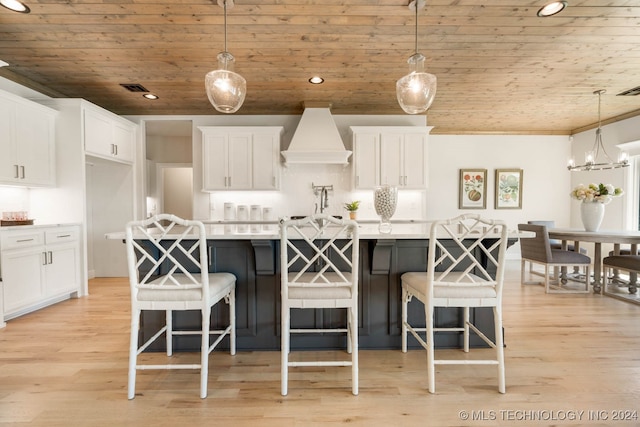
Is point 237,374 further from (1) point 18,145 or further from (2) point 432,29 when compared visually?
(1) point 18,145

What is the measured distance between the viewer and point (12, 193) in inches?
139

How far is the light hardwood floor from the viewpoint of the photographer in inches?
63.1

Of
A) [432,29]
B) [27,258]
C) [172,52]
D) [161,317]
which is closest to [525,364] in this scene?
[161,317]

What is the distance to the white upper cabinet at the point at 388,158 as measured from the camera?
476 centimetres

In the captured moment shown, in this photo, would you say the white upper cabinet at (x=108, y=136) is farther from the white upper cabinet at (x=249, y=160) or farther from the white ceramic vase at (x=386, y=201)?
the white ceramic vase at (x=386, y=201)

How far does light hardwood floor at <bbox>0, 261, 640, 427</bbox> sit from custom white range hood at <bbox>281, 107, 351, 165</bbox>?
2.83m

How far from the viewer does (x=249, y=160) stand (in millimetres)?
4746

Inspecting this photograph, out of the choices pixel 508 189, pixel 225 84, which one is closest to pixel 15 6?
pixel 225 84

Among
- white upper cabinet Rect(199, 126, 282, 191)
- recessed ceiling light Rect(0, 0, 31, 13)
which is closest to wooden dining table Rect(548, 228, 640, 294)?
white upper cabinet Rect(199, 126, 282, 191)

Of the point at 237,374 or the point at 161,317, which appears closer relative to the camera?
the point at 237,374

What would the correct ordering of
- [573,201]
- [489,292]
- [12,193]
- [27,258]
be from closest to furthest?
[489,292], [27,258], [12,193], [573,201]

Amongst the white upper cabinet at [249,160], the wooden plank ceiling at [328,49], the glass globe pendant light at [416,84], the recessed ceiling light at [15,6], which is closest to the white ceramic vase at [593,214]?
the wooden plank ceiling at [328,49]

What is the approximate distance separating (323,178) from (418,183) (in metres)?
1.49

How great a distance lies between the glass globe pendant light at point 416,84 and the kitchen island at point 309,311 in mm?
1059
